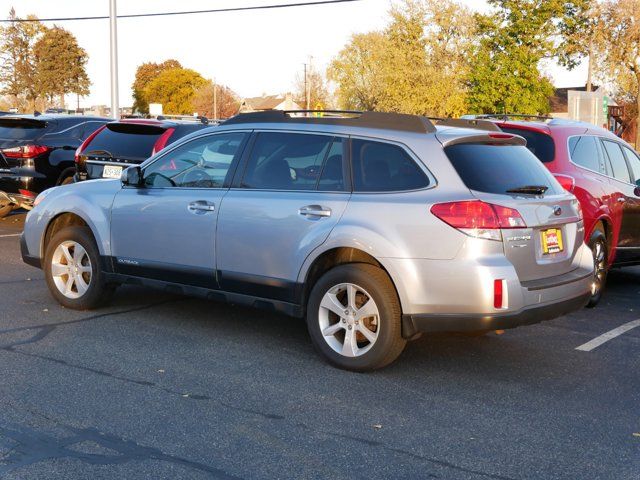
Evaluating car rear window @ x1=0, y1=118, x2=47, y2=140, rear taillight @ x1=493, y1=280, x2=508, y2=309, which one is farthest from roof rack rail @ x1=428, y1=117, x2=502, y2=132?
car rear window @ x1=0, y1=118, x2=47, y2=140

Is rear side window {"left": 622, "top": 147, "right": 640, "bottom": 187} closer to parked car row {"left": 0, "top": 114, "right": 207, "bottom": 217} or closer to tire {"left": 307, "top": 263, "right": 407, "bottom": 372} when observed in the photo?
tire {"left": 307, "top": 263, "right": 407, "bottom": 372}

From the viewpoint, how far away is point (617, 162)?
9.40 meters

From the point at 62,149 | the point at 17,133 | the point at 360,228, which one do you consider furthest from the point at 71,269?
the point at 17,133

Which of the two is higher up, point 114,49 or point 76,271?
point 114,49

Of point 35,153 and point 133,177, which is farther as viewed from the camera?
point 35,153

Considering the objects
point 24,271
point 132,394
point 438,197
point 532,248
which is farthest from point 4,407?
point 24,271

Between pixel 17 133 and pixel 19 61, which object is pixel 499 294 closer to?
pixel 17 133

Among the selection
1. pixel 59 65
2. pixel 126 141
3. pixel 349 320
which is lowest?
pixel 349 320

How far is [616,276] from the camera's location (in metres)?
10.9

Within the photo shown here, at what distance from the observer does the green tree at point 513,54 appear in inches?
2378

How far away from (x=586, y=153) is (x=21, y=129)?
9562mm

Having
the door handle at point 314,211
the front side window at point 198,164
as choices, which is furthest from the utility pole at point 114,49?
the door handle at point 314,211

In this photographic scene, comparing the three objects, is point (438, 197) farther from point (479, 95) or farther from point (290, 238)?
point (479, 95)

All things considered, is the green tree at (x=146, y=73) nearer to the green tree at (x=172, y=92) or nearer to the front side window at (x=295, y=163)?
the green tree at (x=172, y=92)
